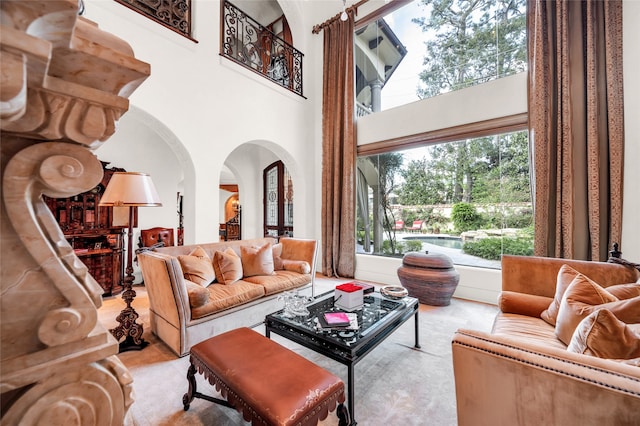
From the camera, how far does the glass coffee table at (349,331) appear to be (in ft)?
5.26

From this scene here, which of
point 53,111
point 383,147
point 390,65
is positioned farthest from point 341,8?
point 53,111

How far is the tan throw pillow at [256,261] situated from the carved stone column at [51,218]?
267cm

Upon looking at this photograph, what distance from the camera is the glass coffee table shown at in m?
1.60

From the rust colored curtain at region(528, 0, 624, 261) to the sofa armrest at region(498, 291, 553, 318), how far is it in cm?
138

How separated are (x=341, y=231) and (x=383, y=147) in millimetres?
1677

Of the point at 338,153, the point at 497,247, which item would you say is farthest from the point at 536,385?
the point at 338,153

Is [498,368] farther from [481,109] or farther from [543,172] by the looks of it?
[481,109]

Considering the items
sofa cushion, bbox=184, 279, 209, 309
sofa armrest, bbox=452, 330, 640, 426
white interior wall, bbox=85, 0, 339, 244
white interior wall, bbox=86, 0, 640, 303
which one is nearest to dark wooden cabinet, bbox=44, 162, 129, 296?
white interior wall, bbox=86, 0, 640, 303

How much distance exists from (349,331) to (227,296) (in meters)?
1.32

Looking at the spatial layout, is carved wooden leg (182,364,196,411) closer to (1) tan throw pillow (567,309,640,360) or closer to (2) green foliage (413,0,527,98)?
(1) tan throw pillow (567,309,640,360)

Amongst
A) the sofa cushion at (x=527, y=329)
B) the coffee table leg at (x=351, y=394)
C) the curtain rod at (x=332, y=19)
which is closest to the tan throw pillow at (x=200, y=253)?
the coffee table leg at (x=351, y=394)

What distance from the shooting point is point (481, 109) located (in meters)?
3.68

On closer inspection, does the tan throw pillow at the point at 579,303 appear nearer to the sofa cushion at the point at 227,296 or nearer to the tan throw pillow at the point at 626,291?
the tan throw pillow at the point at 626,291

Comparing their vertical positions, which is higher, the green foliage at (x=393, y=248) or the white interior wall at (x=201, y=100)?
the white interior wall at (x=201, y=100)
